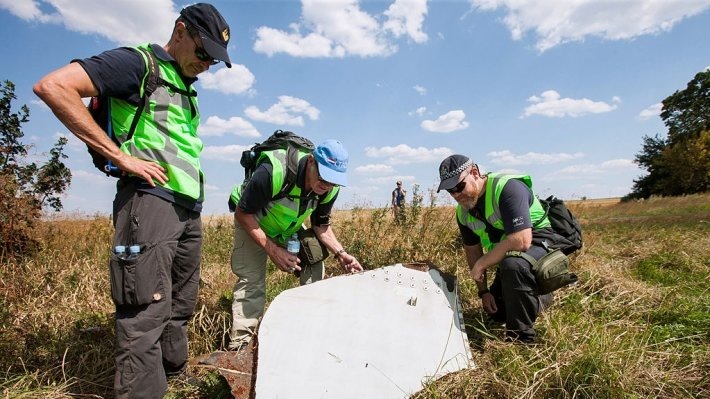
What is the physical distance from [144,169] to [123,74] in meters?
0.47

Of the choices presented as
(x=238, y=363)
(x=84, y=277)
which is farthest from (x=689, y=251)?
(x=84, y=277)

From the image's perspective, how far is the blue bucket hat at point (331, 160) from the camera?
8.34 feet

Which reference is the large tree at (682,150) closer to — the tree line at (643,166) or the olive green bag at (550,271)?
the tree line at (643,166)

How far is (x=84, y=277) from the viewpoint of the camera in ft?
12.5

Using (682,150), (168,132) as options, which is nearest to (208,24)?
(168,132)

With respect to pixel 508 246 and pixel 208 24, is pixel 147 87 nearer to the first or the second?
pixel 208 24

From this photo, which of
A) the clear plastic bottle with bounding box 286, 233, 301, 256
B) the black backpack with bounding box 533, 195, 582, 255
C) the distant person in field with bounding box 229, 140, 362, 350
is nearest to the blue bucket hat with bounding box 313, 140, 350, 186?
the distant person in field with bounding box 229, 140, 362, 350

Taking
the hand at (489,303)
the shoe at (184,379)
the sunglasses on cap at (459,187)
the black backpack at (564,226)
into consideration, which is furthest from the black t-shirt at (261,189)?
the black backpack at (564,226)

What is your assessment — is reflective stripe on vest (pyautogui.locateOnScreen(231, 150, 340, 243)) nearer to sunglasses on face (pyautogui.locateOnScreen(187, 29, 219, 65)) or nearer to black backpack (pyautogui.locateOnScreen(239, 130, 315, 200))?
black backpack (pyautogui.locateOnScreen(239, 130, 315, 200))

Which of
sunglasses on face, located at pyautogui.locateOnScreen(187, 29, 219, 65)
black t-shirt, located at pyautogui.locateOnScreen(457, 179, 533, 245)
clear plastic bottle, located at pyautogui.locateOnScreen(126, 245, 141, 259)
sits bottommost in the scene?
clear plastic bottle, located at pyautogui.locateOnScreen(126, 245, 141, 259)

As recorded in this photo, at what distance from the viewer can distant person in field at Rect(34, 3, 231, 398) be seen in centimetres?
178

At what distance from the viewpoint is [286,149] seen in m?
2.75

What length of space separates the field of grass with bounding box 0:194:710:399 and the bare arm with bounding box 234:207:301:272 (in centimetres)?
82

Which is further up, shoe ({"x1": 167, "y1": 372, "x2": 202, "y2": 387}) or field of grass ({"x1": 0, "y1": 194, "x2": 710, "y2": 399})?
field of grass ({"x1": 0, "y1": 194, "x2": 710, "y2": 399})
